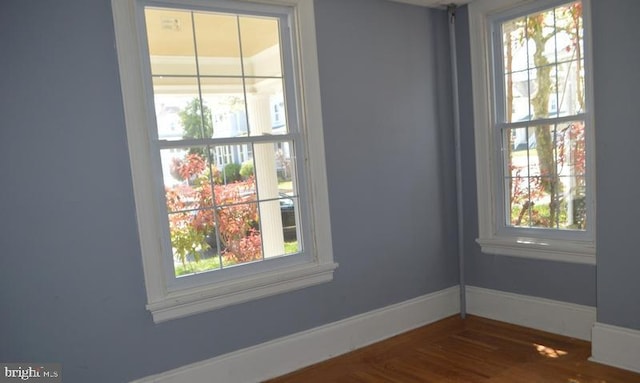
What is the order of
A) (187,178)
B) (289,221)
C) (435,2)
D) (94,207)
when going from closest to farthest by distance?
(94,207), (187,178), (289,221), (435,2)

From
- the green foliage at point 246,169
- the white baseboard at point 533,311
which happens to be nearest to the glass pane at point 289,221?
Result: the green foliage at point 246,169

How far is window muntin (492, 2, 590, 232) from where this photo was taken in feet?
10.2

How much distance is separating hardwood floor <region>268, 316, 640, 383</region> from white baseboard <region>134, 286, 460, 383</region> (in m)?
0.07

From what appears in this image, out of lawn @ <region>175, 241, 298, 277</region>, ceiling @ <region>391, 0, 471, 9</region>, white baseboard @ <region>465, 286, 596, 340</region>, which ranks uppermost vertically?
ceiling @ <region>391, 0, 471, 9</region>

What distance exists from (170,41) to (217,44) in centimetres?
29

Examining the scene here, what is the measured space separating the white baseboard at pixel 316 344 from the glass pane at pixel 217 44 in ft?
5.88

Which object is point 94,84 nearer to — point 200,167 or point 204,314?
point 200,167

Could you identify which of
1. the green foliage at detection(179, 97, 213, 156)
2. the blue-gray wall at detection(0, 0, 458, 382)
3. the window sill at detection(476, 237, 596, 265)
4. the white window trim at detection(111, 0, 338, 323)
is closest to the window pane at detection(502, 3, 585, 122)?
the window sill at detection(476, 237, 596, 265)

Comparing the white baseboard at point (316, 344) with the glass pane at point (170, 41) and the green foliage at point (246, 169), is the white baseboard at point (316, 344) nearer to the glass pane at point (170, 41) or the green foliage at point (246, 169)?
the green foliage at point (246, 169)

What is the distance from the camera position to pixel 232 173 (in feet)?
9.29

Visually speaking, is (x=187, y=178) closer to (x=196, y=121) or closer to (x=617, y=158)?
(x=196, y=121)

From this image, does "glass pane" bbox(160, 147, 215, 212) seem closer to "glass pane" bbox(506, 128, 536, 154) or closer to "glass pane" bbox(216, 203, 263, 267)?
"glass pane" bbox(216, 203, 263, 267)

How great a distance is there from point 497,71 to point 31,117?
3.22m

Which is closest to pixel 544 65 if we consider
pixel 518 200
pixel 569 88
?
pixel 569 88
